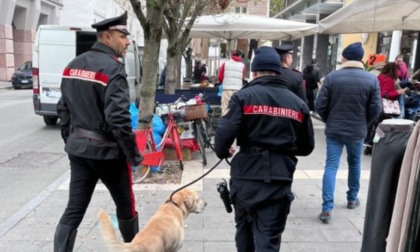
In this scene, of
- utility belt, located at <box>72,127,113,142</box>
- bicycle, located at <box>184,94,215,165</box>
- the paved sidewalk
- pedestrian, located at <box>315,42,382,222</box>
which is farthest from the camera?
bicycle, located at <box>184,94,215,165</box>

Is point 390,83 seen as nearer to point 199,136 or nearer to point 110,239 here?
point 199,136

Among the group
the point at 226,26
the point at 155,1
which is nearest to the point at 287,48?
the point at 155,1

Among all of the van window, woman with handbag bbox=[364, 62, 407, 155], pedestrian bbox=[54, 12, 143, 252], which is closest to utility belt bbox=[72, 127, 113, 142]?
pedestrian bbox=[54, 12, 143, 252]

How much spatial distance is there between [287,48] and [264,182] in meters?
2.81

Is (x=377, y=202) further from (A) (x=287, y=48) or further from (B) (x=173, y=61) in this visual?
(B) (x=173, y=61)

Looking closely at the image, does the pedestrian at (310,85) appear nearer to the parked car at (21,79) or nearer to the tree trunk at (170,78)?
the tree trunk at (170,78)

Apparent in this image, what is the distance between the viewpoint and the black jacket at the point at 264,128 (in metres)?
2.70

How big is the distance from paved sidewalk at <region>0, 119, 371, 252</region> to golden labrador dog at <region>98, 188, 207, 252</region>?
19.0 inches

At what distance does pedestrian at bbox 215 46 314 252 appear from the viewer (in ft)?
8.89

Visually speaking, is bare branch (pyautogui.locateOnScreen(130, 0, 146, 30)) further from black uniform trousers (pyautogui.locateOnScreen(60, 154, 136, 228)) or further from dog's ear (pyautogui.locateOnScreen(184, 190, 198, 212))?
black uniform trousers (pyautogui.locateOnScreen(60, 154, 136, 228))

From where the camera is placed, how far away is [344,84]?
4.40 metres

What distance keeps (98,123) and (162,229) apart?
3.07ft

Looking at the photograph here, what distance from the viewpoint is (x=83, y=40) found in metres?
10.4

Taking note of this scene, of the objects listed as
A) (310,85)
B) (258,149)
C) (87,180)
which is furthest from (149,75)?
(310,85)
